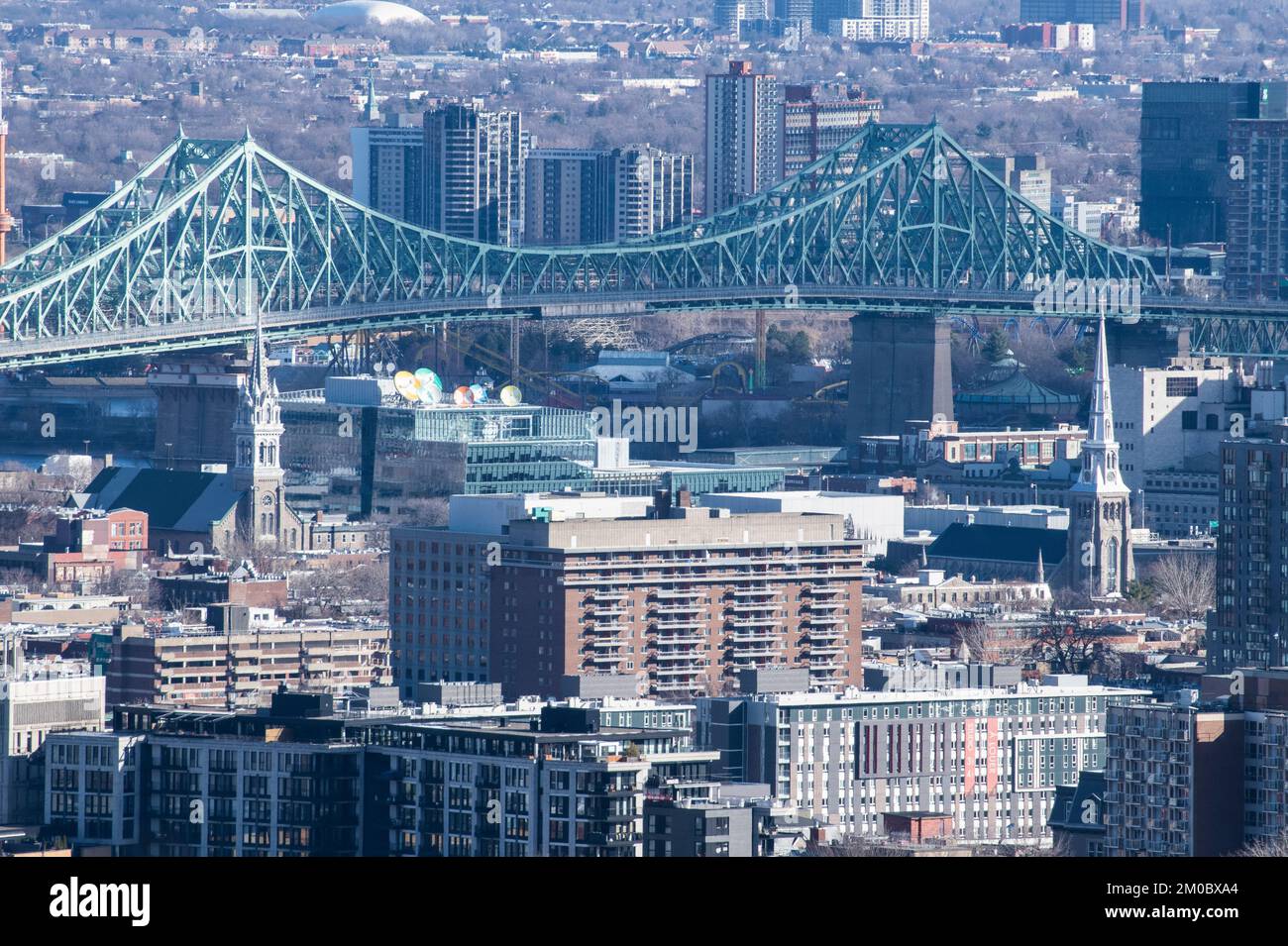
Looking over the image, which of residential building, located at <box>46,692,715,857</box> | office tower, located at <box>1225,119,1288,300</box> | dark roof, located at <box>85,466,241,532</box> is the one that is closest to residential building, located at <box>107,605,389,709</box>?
residential building, located at <box>46,692,715,857</box>

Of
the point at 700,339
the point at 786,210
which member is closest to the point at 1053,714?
the point at 786,210

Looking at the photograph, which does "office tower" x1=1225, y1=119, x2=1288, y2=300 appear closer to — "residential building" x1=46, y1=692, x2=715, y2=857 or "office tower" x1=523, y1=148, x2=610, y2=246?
"office tower" x1=523, y1=148, x2=610, y2=246

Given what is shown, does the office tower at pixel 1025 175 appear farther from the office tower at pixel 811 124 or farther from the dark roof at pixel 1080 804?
the dark roof at pixel 1080 804

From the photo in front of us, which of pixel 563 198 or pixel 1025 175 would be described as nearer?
pixel 1025 175

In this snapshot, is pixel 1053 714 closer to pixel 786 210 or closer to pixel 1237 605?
pixel 1237 605

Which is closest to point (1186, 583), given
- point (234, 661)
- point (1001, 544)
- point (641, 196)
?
point (1001, 544)

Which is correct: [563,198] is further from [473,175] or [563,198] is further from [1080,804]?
[1080,804]

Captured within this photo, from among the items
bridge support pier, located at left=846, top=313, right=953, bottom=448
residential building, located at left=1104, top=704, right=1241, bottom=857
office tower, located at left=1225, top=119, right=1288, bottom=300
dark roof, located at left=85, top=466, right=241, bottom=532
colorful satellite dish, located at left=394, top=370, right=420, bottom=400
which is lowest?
residential building, located at left=1104, top=704, right=1241, bottom=857
